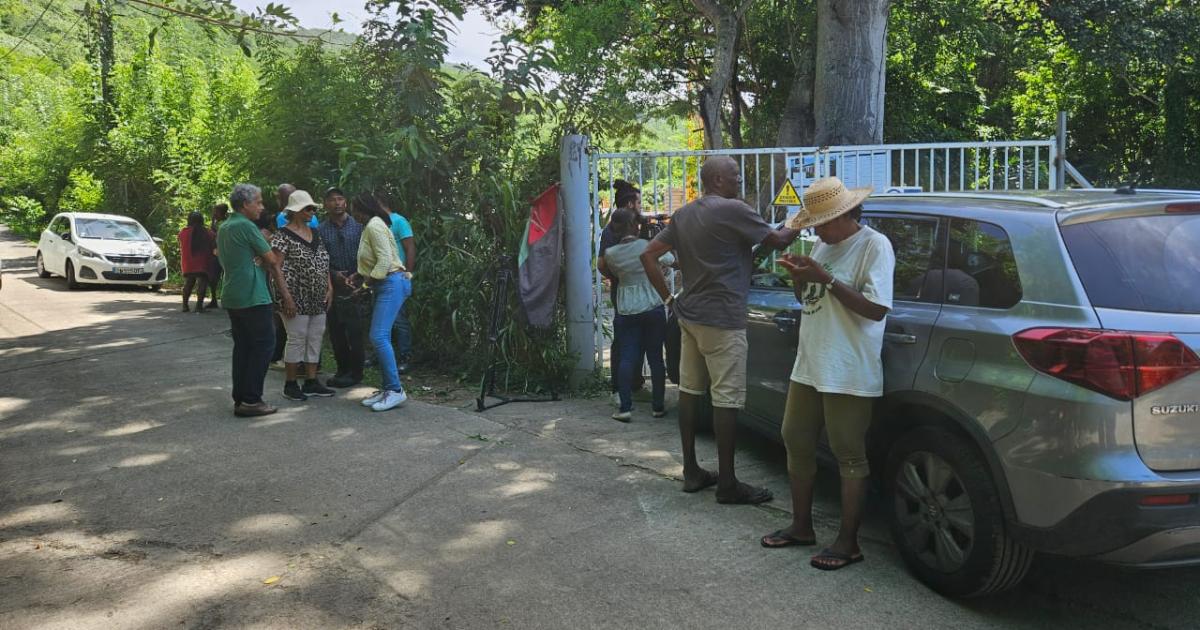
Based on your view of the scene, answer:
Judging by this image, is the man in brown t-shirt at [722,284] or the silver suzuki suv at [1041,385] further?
the man in brown t-shirt at [722,284]

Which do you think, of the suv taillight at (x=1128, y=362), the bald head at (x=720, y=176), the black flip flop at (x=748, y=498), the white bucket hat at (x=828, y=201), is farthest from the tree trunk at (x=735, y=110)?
the suv taillight at (x=1128, y=362)

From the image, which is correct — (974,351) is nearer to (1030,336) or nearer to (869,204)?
(1030,336)

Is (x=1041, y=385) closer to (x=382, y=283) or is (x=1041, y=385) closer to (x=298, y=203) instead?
(x=382, y=283)

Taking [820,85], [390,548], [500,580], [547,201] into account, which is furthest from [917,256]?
[820,85]

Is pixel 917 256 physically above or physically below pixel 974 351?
above

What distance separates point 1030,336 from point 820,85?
7.81m

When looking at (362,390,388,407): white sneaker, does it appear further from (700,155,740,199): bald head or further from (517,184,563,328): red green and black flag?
(700,155,740,199): bald head

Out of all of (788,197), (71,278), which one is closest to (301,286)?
(788,197)

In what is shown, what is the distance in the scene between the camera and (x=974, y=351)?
3.72 m

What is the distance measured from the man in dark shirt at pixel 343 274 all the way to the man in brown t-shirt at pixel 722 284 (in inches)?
161

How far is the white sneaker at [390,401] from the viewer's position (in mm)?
7590

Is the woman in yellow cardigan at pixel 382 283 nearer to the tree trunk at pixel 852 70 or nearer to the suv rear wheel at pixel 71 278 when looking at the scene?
the tree trunk at pixel 852 70

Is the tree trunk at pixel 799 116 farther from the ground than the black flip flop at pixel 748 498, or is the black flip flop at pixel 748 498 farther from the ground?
the tree trunk at pixel 799 116

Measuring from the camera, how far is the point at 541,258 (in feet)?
26.3
